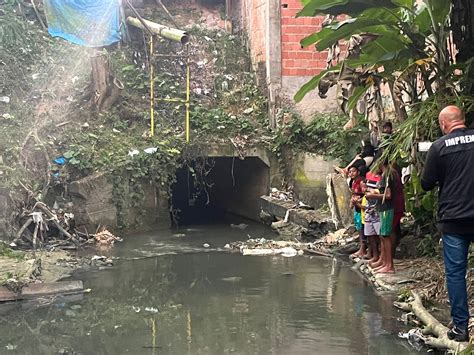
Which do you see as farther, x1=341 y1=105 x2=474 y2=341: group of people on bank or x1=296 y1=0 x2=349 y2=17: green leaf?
x1=296 y1=0 x2=349 y2=17: green leaf

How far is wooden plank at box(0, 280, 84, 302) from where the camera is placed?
6.58 metres

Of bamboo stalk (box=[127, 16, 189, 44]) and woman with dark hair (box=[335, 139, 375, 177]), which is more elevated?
bamboo stalk (box=[127, 16, 189, 44])

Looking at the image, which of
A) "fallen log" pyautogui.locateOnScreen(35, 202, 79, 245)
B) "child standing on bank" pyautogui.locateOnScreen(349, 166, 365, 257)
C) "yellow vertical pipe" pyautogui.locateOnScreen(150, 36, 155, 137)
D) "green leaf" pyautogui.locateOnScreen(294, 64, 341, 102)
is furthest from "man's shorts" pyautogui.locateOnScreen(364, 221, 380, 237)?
"yellow vertical pipe" pyautogui.locateOnScreen(150, 36, 155, 137)

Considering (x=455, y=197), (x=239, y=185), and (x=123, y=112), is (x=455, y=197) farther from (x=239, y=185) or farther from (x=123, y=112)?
(x=239, y=185)

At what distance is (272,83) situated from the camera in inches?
538

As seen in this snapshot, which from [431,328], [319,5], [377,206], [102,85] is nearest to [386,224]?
[377,206]

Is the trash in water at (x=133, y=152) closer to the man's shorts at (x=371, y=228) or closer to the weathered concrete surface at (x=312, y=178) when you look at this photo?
the weathered concrete surface at (x=312, y=178)

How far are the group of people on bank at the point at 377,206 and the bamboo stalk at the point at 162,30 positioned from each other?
244 inches

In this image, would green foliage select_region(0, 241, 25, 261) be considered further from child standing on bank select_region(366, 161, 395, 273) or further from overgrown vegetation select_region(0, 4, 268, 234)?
child standing on bank select_region(366, 161, 395, 273)

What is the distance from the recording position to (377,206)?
7.27 meters

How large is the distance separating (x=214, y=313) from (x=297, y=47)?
875 cm

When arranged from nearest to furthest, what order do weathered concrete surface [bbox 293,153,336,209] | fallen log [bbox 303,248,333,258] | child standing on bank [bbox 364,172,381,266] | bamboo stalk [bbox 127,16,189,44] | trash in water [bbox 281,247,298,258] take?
child standing on bank [bbox 364,172,381,266], fallen log [bbox 303,248,333,258], trash in water [bbox 281,247,298,258], weathered concrete surface [bbox 293,153,336,209], bamboo stalk [bbox 127,16,189,44]

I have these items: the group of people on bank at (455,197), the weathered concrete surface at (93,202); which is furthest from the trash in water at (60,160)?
the group of people on bank at (455,197)

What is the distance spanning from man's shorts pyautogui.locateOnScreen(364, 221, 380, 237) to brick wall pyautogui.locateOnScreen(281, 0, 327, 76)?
21.8ft
